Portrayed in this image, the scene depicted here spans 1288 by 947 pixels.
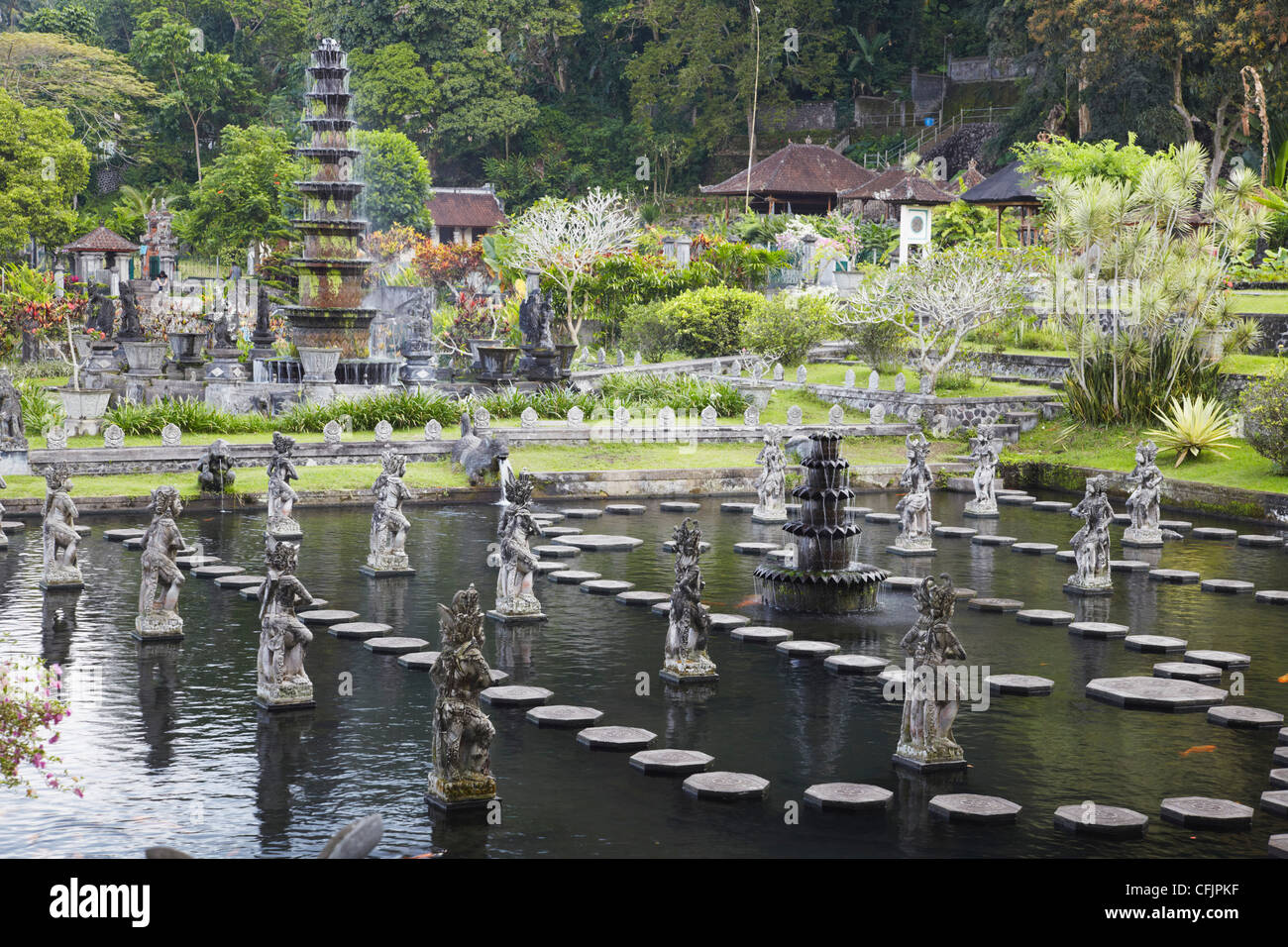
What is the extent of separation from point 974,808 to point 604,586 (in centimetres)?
875

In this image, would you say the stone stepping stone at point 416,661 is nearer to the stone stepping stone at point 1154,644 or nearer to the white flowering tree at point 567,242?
the stone stepping stone at point 1154,644

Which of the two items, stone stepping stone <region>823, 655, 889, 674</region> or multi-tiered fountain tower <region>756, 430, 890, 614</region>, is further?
multi-tiered fountain tower <region>756, 430, 890, 614</region>

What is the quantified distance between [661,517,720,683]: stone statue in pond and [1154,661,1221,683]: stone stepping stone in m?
4.55

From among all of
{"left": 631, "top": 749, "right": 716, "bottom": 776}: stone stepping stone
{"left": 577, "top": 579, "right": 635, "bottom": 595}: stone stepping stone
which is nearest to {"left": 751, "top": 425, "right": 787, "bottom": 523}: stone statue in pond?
{"left": 577, "top": 579, "right": 635, "bottom": 595}: stone stepping stone

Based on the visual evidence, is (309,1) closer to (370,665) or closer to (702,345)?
(702,345)

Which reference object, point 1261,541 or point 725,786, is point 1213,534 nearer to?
point 1261,541

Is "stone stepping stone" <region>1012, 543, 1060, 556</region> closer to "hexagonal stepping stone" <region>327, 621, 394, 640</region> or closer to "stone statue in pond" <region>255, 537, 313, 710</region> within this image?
"hexagonal stepping stone" <region>327, 621, 394, 640</region>

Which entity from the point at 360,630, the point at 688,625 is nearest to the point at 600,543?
the point at 360,630

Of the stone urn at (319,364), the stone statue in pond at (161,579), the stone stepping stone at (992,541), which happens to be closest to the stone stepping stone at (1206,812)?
the stone statue in pond at (161,579)

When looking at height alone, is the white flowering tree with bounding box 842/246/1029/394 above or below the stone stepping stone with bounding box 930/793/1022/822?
above

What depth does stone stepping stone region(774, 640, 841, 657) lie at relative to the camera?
52.0 feet

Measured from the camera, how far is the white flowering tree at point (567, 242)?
47.0 m

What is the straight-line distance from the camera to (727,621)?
17.2 meters

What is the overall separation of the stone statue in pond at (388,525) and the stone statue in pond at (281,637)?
20.5 ft
